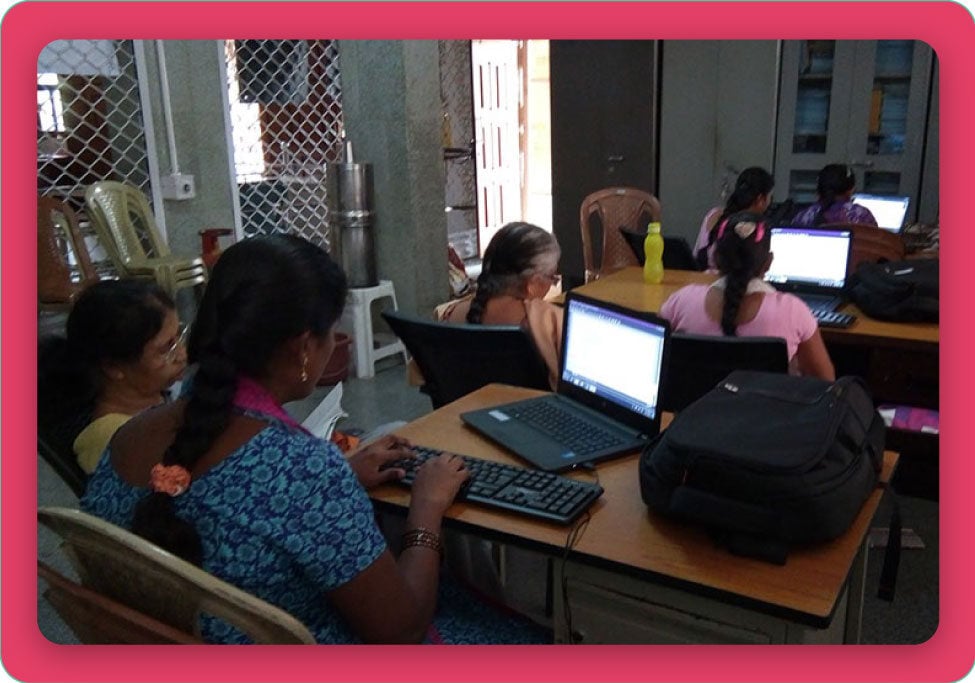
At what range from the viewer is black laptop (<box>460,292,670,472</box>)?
1.57 m

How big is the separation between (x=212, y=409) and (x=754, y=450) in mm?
747

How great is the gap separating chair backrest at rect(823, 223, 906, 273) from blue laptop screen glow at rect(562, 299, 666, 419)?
1.98 metres

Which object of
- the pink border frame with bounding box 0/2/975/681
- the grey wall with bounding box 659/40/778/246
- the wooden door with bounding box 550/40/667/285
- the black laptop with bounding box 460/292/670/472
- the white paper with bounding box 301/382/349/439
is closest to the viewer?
the pink border frame with bounding box 0/2/975/681

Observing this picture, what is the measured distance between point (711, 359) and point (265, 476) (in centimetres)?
119

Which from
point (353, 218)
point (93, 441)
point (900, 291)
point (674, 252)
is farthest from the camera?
point (353, 218)

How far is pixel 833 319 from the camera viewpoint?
266cm

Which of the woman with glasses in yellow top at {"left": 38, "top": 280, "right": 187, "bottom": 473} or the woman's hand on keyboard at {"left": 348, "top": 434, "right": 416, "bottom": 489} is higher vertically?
the woman with glasses in yellow top at {"left": 38, "top": 280, "right": 187, "bottom": 473}

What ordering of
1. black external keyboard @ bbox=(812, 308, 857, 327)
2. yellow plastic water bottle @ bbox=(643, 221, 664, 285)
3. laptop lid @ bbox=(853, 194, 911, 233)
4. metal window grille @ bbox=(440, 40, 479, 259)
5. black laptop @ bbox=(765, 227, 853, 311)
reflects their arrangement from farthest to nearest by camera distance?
metal window grille @ bbox=(440, 40, 479, 259), laptop lid @ bbox=(853, 194, 911, 233), yellow plastic water bottle @ bbox=(643, 221, 664, 285), black laptop @ bbox=(765, 227, 853, 311), black external keyboard @ bbox=(812, 308, 857, 327)

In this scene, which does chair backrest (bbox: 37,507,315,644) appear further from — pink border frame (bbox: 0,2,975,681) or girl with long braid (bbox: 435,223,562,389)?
girl with long braid (bbox: 435,223,562,389)

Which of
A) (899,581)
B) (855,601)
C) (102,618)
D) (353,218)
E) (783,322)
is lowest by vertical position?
(899,581)

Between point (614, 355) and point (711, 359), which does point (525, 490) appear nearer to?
point (614, 355)

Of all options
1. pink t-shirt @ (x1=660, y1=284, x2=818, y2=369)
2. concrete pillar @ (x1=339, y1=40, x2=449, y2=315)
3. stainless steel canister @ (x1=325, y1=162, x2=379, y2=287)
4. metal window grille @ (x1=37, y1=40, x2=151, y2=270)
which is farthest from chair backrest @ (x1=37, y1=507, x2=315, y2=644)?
concrete pillar @ (x1=339, y1=40, x2=449, y2=315)

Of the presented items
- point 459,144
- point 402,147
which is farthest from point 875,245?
point 459,144

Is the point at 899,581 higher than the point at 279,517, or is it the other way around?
the point at 279,517
